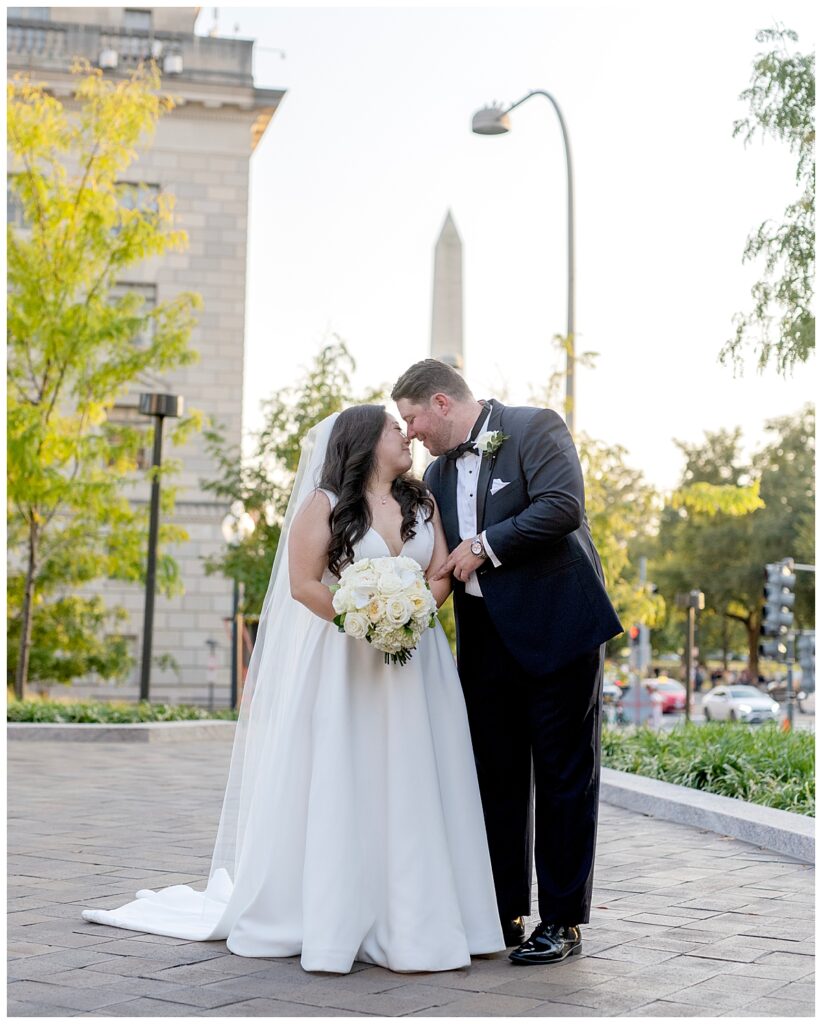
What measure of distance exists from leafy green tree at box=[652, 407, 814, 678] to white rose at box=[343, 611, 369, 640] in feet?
174

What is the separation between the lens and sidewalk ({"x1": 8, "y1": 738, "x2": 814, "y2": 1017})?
4102mm

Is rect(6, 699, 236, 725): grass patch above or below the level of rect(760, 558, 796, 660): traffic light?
below

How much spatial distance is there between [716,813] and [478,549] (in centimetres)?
438

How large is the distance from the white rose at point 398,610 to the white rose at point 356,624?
9 centimetres

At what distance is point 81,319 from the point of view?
58.6 feet

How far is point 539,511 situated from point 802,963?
6.29 feet

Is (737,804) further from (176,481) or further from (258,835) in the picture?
(176,481)

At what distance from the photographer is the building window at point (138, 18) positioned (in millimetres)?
35375

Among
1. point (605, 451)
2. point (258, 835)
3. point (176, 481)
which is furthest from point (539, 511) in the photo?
point (176, 481)

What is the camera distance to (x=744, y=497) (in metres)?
16.5

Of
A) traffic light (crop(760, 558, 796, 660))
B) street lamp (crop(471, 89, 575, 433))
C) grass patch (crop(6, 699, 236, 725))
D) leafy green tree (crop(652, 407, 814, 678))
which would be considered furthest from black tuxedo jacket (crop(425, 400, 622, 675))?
leafy green tree (crop(652, 407, 814, 678))

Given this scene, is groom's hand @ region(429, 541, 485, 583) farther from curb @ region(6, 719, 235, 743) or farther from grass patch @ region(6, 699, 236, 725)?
grass patch @ region(6, 699, 236, 725)

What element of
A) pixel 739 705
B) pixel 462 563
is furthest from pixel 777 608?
pixel 462 563

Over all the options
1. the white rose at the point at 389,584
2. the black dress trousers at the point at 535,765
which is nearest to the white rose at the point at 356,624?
the white rose at the point at 389,584
